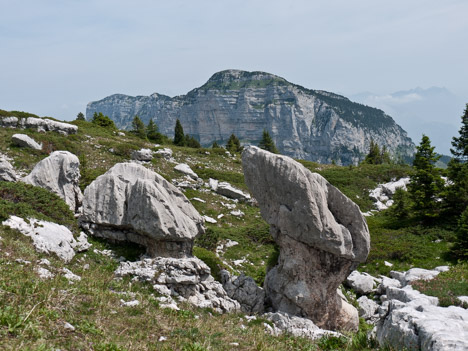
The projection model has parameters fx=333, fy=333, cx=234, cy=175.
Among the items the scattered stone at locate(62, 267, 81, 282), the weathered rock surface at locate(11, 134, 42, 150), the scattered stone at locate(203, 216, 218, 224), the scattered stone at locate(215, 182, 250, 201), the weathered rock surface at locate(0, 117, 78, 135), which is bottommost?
the scattered stone at locate(203, 216, 218, 224)

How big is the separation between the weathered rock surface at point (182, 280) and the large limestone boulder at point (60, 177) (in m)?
9.62

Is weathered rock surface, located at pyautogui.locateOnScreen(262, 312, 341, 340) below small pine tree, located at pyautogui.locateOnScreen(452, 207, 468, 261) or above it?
below

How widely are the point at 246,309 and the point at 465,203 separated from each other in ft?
89.9

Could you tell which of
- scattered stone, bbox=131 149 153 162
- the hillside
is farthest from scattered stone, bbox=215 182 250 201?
scattered stone, bbox=131 149 153 162

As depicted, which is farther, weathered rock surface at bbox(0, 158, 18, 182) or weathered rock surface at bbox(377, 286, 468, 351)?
weathered rock surface at bbox(0, 158, 18, 182)

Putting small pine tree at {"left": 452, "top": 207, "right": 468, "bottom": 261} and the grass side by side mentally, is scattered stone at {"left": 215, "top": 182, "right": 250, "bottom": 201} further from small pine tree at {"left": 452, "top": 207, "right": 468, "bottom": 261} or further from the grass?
the grass

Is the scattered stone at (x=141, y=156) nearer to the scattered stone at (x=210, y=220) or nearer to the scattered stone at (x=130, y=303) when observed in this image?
the scattered stone at (x=210, y=220)

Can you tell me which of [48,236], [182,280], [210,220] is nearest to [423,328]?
[182,280]

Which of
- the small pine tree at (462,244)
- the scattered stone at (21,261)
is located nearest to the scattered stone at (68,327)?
the scattered stone at (21,261)

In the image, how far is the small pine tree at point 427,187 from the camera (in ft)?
112

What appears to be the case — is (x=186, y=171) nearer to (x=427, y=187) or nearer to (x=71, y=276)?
(x=427, y=187)

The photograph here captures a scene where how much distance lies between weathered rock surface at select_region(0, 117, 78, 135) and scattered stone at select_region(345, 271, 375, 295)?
4323 cm

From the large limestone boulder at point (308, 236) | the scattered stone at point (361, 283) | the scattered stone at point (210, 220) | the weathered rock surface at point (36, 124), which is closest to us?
the large limestone boulder at point (308, 236)

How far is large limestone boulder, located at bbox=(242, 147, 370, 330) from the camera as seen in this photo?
1706 centimetres
